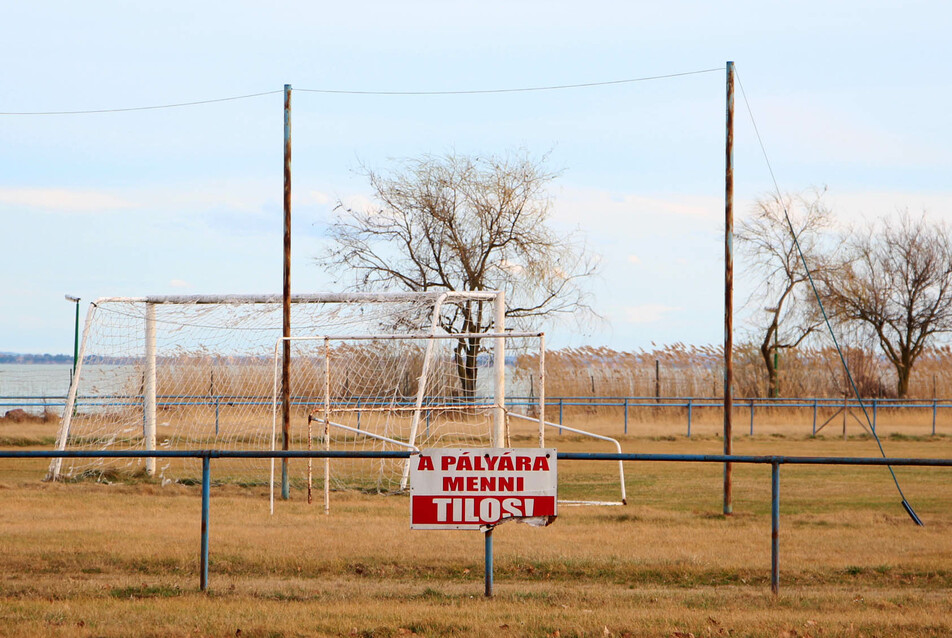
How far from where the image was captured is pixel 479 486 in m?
7.35

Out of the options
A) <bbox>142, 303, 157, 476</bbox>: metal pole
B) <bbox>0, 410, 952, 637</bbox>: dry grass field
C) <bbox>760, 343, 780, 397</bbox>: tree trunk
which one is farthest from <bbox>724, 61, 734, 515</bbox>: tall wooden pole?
<bbox>760, 343, 780, 397</bbox>: tree trunk

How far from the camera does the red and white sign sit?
733 cm

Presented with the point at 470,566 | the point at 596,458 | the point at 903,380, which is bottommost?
the point at 470,566

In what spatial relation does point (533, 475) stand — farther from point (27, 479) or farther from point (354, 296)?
point (27, 479)

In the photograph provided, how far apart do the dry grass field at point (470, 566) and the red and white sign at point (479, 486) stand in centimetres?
66

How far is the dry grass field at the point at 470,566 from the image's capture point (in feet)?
22.0

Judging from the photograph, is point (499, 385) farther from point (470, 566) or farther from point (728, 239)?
point (470, 566)

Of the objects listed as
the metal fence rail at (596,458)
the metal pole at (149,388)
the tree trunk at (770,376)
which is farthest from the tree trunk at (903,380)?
the metal fence rail at (596,458)

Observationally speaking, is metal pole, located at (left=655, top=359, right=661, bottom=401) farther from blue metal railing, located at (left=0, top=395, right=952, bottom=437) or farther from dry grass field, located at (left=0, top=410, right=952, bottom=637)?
dry grass field, located at (left=0, top=410, right=952, bottom=637)

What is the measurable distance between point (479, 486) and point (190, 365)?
13.1 meters

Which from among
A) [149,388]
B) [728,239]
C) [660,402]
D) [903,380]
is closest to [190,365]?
[149,388]

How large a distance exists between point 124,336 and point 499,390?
24.3ft

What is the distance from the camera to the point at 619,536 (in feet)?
37.4

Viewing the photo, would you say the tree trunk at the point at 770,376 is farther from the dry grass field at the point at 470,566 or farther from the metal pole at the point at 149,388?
the metal pole at the point at 149,388
